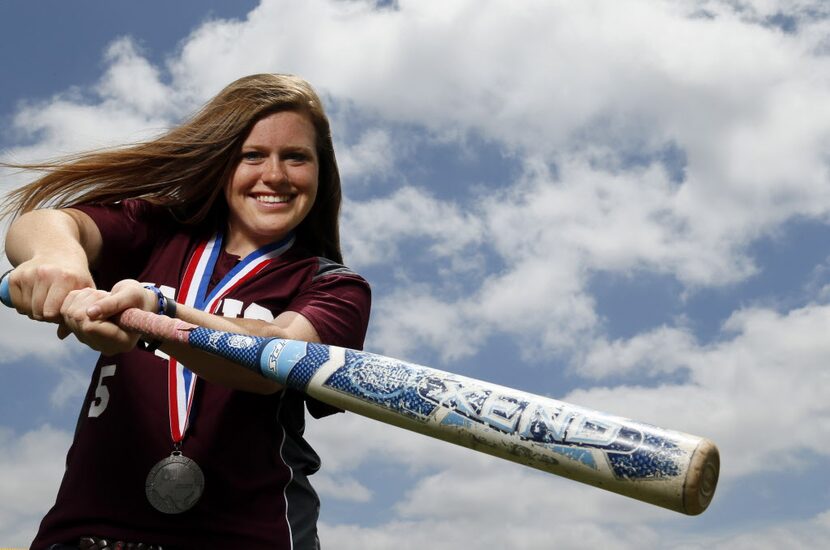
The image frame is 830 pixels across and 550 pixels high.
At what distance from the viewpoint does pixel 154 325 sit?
10.0ft

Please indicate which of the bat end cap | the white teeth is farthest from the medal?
the bat end cap

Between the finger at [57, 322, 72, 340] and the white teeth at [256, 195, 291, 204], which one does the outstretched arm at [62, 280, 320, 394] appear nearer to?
the finger at [57, 322, 72, 340]

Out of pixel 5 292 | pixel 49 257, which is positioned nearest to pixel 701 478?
pixel 49 257

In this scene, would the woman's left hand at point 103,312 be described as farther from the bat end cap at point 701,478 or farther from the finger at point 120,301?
the bat end cap at point 701,478

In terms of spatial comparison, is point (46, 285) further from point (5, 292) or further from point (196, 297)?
point (196, 297)

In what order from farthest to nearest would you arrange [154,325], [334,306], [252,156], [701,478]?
[252,156] → [334,306] → [154,325] → [701,478]

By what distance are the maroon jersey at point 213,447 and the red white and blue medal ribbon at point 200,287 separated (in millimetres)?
32

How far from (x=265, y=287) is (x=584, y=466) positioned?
65.0 inches

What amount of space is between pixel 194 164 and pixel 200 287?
605 mm

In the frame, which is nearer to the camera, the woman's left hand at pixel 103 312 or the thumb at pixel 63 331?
the woman's left hand at pixel 103 312


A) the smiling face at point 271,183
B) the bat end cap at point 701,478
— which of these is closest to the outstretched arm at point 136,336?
the smiling face at point 271,183

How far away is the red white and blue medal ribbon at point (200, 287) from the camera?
336 cm

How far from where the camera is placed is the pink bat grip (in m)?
3.05

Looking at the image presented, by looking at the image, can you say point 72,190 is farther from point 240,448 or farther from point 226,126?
point 240,448
